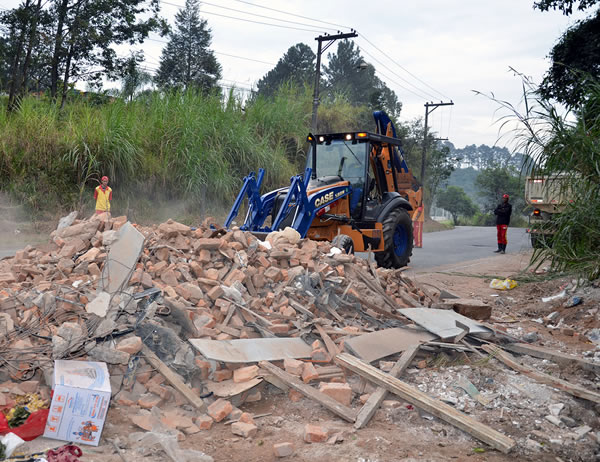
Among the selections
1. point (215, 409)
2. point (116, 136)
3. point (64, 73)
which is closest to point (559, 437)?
point (215, 409)

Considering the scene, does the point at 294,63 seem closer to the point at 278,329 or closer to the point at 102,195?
the point at 102,195

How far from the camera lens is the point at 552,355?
5.50m

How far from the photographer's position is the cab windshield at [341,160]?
1041 centimetres

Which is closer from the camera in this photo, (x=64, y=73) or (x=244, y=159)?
(x=244, y=159)

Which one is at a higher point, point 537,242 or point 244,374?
point 537,242

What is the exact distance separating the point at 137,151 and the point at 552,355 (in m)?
13.1

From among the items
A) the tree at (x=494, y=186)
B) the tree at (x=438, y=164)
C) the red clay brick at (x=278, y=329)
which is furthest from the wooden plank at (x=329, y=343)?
the tree at (x=494, y=186)

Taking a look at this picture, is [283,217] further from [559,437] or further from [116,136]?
[116,136]

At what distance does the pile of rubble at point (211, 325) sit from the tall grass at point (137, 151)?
849 cm

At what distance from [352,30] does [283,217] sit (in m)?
16.9

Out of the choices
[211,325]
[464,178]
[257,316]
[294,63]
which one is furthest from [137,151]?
[464,178]

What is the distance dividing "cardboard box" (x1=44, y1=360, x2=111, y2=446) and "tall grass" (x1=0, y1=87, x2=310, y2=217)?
39.7 feet

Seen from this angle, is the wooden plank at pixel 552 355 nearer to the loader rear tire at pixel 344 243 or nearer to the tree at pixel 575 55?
the loader rear tire at pixel 344 243

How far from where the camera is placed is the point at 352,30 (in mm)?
23266
